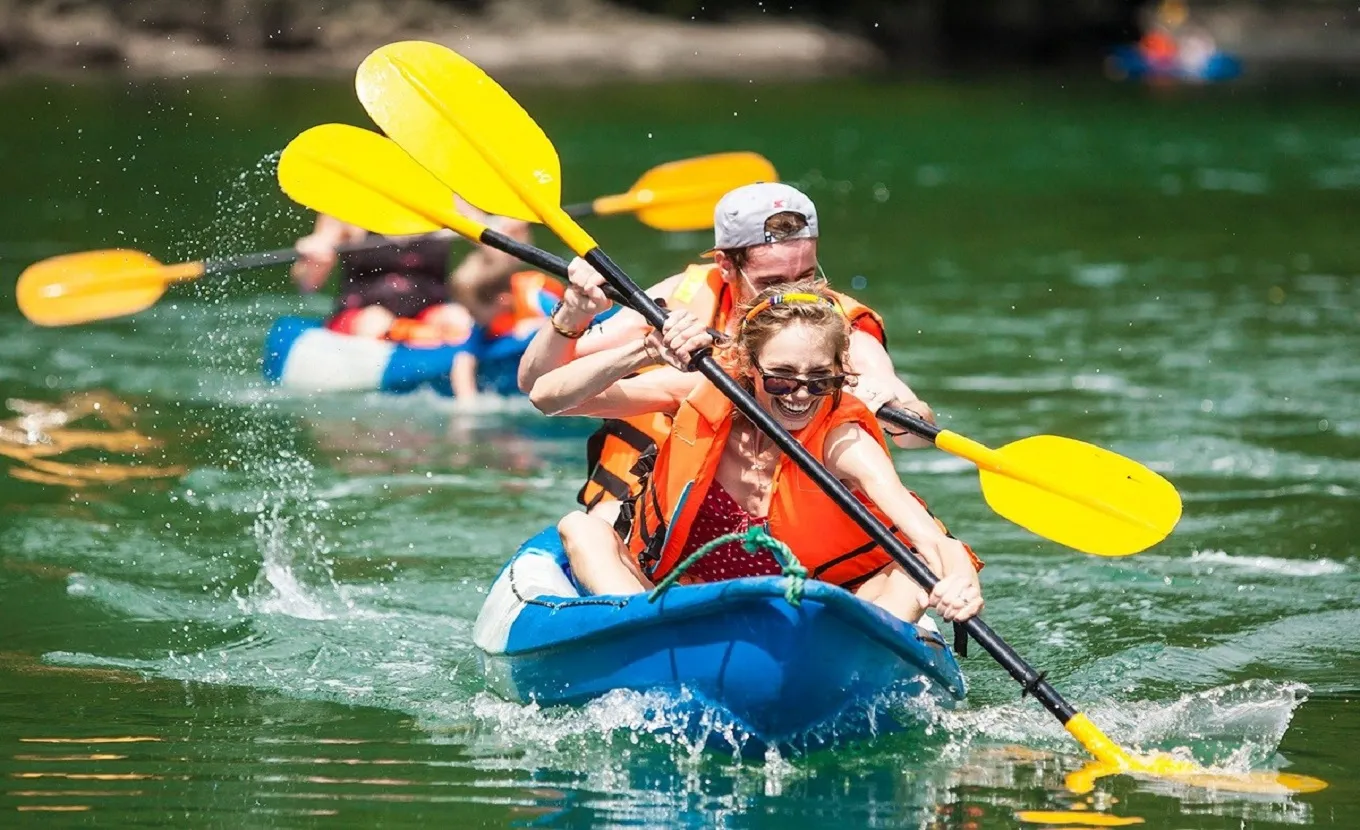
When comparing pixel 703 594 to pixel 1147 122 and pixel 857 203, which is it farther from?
pixel 1147 122

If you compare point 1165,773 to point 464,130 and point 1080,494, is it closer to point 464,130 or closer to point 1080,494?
point 1080,494

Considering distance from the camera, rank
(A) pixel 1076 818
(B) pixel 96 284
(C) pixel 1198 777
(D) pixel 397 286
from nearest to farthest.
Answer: (A) pixel 1076 818
(C) pixel 1198 777
(B) pixel 96 284
(D) pixel 397 286

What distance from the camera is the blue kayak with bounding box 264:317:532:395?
909 centimetres

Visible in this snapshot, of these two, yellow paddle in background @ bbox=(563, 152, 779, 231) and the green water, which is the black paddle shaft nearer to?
the green water

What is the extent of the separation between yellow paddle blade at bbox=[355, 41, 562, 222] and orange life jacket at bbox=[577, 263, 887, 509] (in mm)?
467

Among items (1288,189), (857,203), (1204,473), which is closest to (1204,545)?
(1204,473)

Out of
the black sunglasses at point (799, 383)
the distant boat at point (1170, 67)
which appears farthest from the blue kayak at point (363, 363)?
the distant boat at point (1170, 67)

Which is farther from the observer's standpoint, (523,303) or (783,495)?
(523,303)

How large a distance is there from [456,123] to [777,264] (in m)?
1.24

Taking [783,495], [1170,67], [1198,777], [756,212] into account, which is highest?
[1170,67]

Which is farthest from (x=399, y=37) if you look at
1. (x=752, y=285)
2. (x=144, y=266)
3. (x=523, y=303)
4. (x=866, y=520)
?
(x=866, y=520)

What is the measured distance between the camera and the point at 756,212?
480 centimetres

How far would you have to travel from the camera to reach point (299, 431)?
864cm

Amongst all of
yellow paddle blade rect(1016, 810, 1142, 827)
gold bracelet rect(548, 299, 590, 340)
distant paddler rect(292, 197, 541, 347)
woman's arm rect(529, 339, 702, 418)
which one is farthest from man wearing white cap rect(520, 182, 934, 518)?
distant paddler rect(292, 197, 541, 347)
